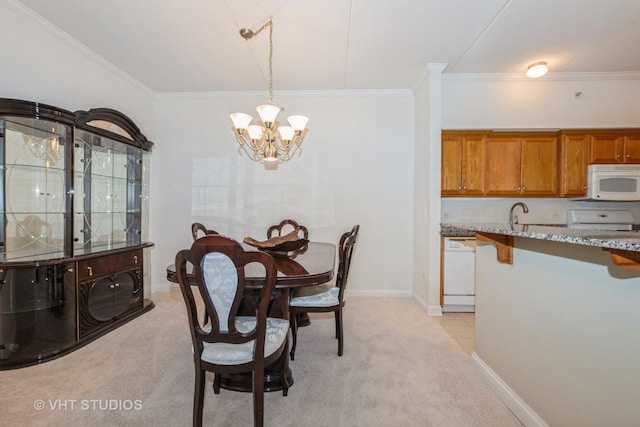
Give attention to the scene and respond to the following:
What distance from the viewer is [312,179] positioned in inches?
153

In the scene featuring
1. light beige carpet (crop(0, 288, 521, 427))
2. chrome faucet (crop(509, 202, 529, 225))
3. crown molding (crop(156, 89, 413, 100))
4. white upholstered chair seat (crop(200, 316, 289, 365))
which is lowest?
light beige carpet (crop(0, 288, 521, 427))

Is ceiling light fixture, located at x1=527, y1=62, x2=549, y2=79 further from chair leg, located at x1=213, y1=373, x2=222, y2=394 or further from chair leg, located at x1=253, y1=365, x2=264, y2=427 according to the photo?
chair leg, located at x1=213, y1=373, x2=222, y2=394

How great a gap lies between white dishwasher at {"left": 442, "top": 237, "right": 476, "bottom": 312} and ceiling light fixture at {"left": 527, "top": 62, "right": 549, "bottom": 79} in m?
2.02

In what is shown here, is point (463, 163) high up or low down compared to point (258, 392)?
up

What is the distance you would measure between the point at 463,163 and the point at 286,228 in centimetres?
230

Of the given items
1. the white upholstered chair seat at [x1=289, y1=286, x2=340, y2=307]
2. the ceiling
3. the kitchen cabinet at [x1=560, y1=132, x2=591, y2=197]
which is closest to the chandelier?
the ceiling

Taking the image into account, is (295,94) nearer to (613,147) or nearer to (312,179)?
(312,179)

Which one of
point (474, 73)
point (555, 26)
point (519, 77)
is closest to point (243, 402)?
point (555, 26)

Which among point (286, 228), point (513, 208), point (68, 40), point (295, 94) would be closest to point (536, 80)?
point (513, 208)

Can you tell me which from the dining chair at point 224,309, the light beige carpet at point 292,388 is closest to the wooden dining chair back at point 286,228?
the light beige carpet at point 292,388

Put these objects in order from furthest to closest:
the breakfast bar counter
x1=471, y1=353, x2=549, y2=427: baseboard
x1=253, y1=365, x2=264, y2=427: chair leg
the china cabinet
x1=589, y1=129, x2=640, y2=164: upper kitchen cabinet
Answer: x1=589, y1=129, x2=640, y2=164: upper kitchen cabinet → the china cabinet → x1=471, y1=353, x2=549, y2=427: baseboard → x1=253, y1=365, x2=264, y2=427: chair leg → the breakfast bar counter

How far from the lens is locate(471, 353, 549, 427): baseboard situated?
5.01ft

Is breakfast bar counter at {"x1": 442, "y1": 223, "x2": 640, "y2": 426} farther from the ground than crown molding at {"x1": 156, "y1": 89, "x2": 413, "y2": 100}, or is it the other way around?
crown molding at {"x1": 156, "y1": 89, "x2": 413, "y2": 100}

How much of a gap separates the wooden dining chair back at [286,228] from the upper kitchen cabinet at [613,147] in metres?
3.42
